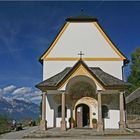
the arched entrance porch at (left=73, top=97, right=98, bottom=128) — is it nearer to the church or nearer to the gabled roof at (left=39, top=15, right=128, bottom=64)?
the church

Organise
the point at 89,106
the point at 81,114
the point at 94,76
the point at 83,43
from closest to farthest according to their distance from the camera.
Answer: the point at 94,76, the point at 89,106, the point at 81,114, the point at 83,43

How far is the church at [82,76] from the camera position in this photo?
2709 centimetres

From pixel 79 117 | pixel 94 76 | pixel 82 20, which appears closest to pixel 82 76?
pixel 94 76

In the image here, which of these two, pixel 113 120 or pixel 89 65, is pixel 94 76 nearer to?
pixel 89 65

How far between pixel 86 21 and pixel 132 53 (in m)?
27.7

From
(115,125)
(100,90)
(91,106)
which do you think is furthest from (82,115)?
(100,90)

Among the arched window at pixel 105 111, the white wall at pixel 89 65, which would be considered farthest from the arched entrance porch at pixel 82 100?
the white wall at pixel 89 65

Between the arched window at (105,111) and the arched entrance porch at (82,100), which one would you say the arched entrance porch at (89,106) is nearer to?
the arched entrance porch at (82,100)

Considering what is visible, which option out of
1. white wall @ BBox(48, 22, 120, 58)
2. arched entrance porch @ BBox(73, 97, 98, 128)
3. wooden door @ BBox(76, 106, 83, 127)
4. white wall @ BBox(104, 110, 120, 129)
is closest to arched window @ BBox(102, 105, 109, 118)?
white wall @ BBox(104, 110, 120, 129)

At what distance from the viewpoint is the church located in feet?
88.9

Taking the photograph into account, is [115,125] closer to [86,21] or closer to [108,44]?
[108,44]

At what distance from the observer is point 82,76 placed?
25500mm

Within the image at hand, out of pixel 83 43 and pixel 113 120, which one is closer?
pixel 113 120

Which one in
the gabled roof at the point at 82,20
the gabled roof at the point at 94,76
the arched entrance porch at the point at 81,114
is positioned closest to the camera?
the gabled roof at the point at 94,76
